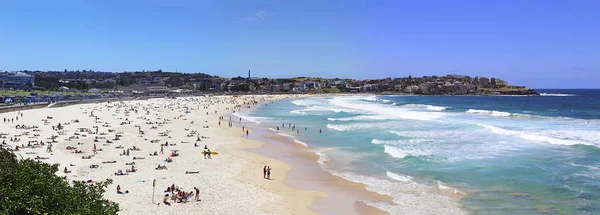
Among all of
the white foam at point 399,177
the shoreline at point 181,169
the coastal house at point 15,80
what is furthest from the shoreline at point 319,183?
the coastal house at point 15,80

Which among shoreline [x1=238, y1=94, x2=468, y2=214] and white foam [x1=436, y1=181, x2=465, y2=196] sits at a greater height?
white foam [x1=436, y1=181, x2=465, y2=196]

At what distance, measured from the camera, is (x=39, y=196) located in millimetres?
8234

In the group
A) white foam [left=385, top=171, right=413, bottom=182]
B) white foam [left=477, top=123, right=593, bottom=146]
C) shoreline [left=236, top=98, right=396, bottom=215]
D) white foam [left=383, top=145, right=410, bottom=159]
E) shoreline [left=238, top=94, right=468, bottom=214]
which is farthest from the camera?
white foam [left=477, top=123, right=593, bottom=146]

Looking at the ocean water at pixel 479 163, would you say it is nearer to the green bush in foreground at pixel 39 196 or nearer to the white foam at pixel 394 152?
the white foam at pixel 394 152

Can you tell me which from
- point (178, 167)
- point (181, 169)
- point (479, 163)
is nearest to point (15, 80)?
point (178, 167)

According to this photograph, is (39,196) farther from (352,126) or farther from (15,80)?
(15,80)

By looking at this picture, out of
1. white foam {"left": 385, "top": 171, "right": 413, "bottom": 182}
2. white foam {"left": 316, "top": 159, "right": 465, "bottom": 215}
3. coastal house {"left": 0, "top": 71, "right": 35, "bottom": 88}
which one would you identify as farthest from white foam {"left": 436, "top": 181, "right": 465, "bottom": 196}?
coastal house {"left": 0, "top": 71, "right": 35, "bottom": 88}

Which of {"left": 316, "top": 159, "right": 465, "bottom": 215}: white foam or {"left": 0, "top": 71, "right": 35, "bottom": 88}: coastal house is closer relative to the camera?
{"left": 316, "top": 159, "right": 465, "bottom": 215}: white foam

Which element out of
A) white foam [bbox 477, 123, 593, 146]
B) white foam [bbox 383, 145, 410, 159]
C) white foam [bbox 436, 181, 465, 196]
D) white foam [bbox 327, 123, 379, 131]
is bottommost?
white foam [bbox 436, 181, 465, 196]

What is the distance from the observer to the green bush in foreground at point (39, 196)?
7691 mm

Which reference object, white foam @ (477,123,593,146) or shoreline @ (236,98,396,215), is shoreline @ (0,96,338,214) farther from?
white foam @ (477,123,593,146)

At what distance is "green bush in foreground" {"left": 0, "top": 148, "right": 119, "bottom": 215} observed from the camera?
7.69 metres

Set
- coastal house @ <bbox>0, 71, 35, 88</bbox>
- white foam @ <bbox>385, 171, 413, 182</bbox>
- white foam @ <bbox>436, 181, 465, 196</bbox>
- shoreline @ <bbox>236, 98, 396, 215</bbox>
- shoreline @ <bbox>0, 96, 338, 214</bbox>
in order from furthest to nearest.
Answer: coastal house @ <bbox>0, 71, 35, 88</bbox>
white foam @ <bbox>385, 171, 413, 182</bbox>
white foam @ <bbox>436, 181, 465, 196</bbox>
shoreline @ <bbox>236, 98, 396, 215</bbox>
shoreline @ <bbox>0, 96, 338, 214</bbox>

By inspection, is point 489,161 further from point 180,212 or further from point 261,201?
point 180,212
